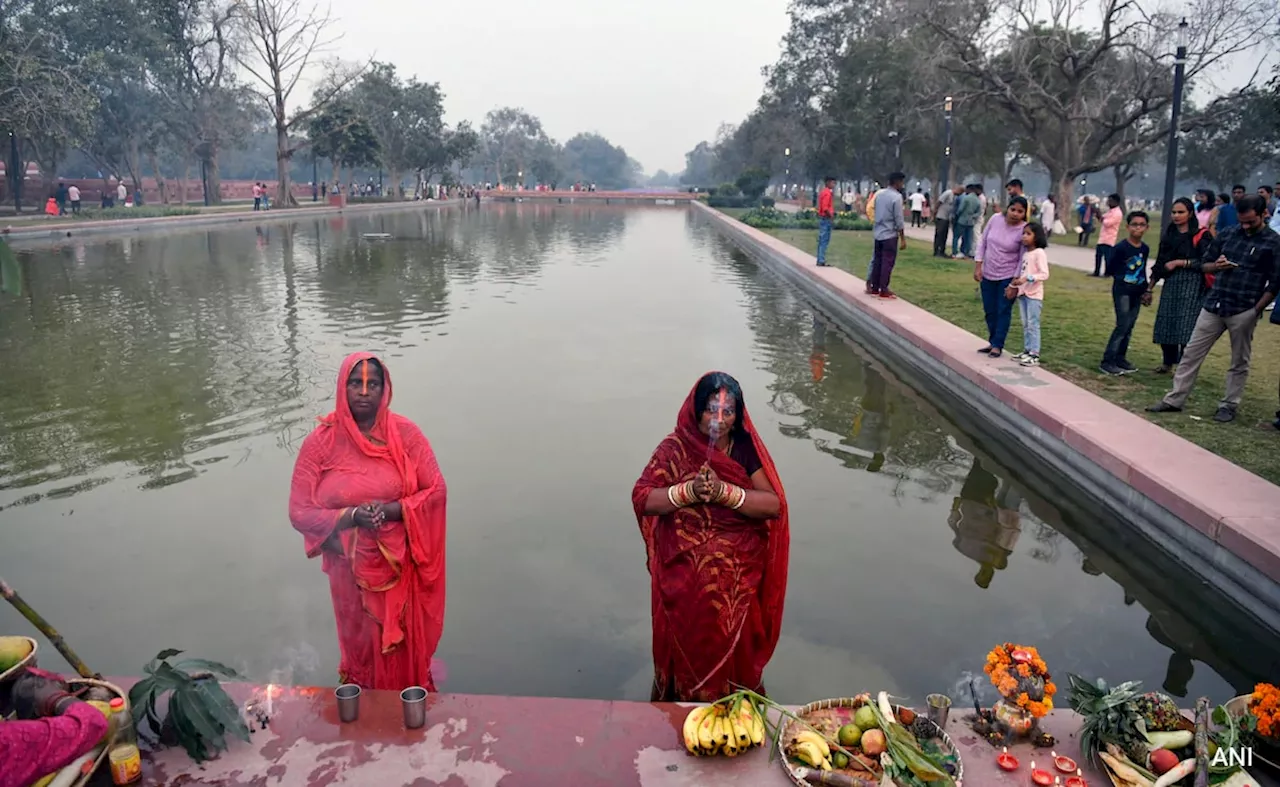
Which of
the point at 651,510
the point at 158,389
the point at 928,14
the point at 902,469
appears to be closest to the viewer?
the point at 651,510

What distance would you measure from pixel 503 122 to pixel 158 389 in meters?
94.8

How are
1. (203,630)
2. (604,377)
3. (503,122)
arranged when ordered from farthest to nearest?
(503,122) < (604,377) < (203,630)

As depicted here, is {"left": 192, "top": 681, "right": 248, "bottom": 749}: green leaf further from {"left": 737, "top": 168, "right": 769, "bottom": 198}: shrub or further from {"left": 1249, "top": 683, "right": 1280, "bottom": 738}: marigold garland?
{"left": 737, "top": 168, "right": 769, "bottom": 198}: shrub

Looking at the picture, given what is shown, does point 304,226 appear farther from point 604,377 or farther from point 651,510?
point 651,510

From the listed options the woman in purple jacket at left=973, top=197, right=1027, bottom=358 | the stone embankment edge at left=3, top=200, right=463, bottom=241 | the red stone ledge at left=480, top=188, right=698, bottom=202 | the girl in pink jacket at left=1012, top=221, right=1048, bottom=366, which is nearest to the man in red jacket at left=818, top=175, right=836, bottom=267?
the woman in purple jacket at left=973, top=197, right=1027, bottom=358

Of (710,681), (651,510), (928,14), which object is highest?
(928,14)

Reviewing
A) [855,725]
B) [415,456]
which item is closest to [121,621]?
[415,456]

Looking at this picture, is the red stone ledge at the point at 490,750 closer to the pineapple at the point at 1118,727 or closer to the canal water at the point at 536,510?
the pineapple at the point at 1118,727

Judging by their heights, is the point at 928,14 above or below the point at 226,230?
above

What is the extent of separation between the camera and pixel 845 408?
8.01 metres

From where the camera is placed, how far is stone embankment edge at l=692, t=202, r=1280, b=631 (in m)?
4.32

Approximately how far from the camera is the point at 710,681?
9.77ft

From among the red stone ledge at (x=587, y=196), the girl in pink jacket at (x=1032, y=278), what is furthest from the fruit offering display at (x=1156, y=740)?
the red stone ledge at (x=587, y=196)

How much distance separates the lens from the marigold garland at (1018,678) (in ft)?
8.45
